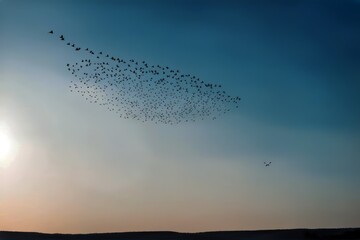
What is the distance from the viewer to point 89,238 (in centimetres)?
5809

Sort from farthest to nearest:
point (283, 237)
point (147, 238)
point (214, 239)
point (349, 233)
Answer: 1. point (147, 238)
2. point (214, 239)
3. point (283, 237)
4. point (349, 233)

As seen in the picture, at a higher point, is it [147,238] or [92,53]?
[92,53]

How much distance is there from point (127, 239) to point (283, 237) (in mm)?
18435

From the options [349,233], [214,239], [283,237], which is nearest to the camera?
[349,233]

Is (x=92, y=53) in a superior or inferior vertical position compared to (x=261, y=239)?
superior

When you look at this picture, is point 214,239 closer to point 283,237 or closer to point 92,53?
point 283,237

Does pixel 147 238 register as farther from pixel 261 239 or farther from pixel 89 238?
pixel 261 239

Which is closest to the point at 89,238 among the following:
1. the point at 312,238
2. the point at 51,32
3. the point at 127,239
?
the point at 127,239

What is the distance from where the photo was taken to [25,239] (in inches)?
2020

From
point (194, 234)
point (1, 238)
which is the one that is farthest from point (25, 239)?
point (194, 234)

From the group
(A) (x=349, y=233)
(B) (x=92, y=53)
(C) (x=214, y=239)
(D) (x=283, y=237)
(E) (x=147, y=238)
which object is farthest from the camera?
(E) (x=147, y=238)

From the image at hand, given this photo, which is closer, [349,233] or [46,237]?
[349,233]

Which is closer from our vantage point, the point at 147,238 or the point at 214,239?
the point at 214,239

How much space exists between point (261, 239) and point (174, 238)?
33.2 ft
